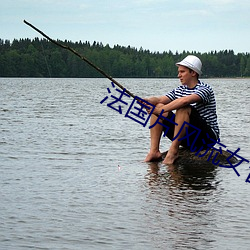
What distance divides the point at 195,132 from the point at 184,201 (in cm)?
234

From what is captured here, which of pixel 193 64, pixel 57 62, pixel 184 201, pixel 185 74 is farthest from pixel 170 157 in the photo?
pixel 57 62

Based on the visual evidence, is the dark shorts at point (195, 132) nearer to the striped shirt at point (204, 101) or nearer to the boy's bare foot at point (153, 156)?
the striped shirt at point (204, 101)

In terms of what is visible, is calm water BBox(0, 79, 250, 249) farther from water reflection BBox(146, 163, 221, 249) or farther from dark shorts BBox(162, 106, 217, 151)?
dark shorts BBox(162, 106, 217, 151)

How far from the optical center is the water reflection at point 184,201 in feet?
18.0

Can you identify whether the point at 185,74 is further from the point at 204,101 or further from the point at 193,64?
the point at 204,101

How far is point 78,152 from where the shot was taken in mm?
11102

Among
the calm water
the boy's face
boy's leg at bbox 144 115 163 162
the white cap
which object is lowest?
the calm water

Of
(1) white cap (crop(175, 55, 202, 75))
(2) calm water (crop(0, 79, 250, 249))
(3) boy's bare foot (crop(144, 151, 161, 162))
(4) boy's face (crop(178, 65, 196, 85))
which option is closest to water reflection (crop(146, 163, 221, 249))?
(2) calm water (crop(0, 79, 250, 249))

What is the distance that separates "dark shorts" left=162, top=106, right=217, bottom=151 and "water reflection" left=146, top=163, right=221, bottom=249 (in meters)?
0.29

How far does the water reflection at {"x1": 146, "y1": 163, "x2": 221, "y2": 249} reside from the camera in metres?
5.48

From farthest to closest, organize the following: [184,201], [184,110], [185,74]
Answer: [185,74]
[184,110]
[184,201]

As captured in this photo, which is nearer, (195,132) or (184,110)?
(184,110)

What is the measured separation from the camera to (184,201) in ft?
22.4

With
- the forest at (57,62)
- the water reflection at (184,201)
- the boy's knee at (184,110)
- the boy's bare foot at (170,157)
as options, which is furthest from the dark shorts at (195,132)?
the forest at (57,62)
